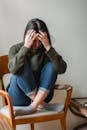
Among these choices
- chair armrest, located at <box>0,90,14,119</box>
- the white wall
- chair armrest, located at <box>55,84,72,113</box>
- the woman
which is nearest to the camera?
chair armrest, located at <box>0,90,14,119</box>

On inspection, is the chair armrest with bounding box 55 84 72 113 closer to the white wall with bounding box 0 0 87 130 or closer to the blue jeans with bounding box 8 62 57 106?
the blue jeans with bounding box 8 62 57 106

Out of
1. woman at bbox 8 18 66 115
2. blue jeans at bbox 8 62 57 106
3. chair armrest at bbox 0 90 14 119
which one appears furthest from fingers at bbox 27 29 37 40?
chair armrest at bbox 0 90 14 119

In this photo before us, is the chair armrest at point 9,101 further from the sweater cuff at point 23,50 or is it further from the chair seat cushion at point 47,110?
the sweater cuff at point 23,50

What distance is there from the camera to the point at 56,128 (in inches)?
114

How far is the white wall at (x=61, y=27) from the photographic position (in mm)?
2650

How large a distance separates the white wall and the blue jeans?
1.62 ft

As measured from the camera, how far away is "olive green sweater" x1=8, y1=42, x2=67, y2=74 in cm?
218

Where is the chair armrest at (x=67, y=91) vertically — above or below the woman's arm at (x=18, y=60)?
below

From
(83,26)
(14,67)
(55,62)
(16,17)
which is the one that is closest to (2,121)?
(14,67)

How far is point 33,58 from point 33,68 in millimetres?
71

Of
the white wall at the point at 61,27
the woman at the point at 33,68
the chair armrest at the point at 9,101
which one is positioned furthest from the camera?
the white wall at the point at 61,27

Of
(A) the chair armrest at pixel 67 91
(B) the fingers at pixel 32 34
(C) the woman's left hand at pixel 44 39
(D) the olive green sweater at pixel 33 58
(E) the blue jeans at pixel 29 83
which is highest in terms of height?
(B) the fingers at pixel 32 34

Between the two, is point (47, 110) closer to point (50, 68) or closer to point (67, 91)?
point (67, 91)

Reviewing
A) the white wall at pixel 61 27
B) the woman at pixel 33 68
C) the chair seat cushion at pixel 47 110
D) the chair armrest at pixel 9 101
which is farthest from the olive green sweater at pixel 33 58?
the white wall at pixel 61 27
